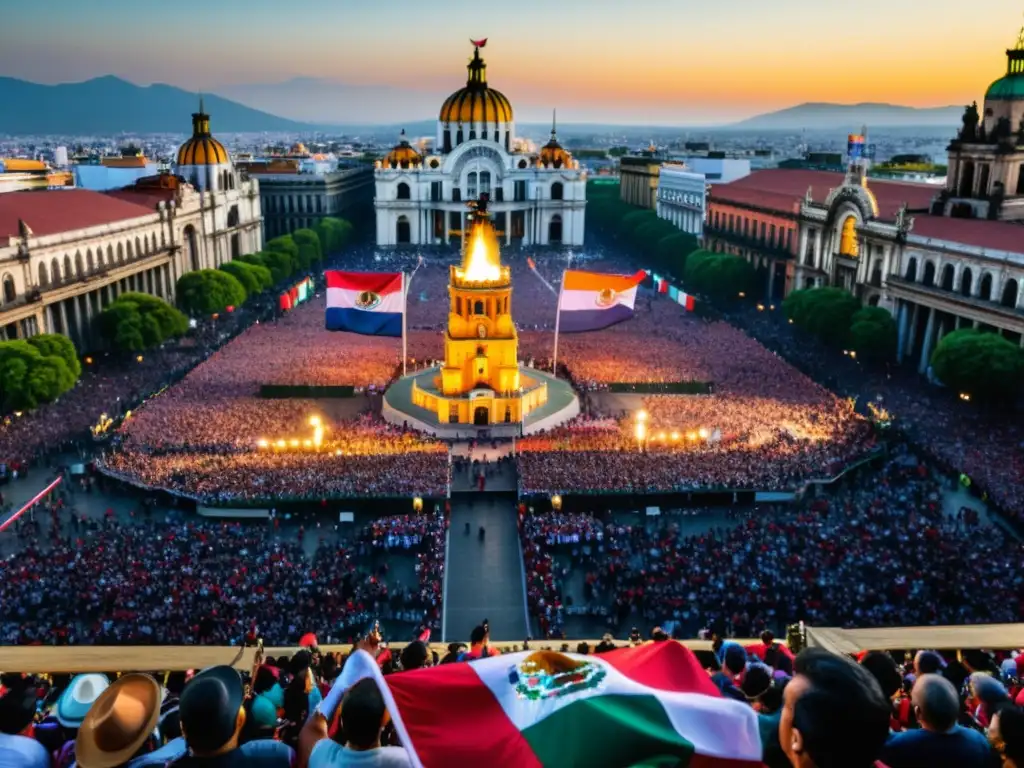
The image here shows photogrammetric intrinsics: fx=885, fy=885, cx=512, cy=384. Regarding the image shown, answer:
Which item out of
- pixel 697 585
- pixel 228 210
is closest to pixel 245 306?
pixel 228 210

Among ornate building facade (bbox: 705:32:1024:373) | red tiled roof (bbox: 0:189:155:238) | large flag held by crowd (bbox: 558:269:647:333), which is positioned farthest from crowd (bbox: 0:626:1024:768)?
red tiled roof (bbox: 0:189:155:238)

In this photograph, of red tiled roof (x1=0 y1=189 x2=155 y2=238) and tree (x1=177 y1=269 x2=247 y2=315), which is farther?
tree (x1=177 y1=269 x2=247 y2=315)

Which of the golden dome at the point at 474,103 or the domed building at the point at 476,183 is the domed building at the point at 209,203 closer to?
the domed building at the point at 476,183

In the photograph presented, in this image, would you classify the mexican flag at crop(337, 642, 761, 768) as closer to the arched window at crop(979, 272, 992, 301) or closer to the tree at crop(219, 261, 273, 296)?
the arched window at crop(979, 272, 992, 301)

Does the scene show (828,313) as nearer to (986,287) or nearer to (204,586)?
(986,287)

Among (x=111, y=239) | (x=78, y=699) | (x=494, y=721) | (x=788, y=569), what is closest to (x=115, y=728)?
(x=78, y=699)

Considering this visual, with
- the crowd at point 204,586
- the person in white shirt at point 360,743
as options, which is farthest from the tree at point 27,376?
the person in white shirt at point 360,743
